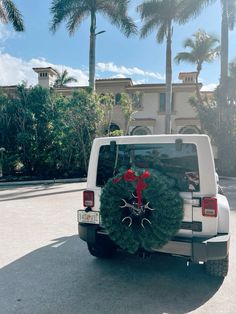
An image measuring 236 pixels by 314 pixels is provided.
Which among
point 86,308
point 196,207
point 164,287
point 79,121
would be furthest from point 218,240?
point 79,121

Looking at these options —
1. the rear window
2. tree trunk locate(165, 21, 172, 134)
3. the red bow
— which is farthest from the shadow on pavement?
tree trunk locate(165, 21, 172, 134)

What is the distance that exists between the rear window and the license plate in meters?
0.45

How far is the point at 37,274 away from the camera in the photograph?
12.6 feet

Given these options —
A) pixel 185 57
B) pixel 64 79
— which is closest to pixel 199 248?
pixel 185 57

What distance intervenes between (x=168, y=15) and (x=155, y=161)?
66.0 feet

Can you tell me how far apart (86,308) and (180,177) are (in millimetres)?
1885

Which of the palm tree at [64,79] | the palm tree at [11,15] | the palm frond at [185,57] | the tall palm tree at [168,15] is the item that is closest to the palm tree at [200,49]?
the palm frond at [185,57]

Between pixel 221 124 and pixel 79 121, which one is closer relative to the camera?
pixel 79 121

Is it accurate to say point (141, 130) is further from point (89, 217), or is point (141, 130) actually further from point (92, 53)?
point (89, 217)

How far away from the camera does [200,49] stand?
80.2 feet

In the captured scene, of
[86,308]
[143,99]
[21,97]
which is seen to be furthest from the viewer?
[143,99]

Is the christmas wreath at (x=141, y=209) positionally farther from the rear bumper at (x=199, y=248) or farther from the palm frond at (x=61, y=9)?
the palm frond at (x=61, y=9)

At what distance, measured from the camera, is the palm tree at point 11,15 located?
1751cm

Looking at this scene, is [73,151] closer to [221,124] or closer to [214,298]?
[221,124]
